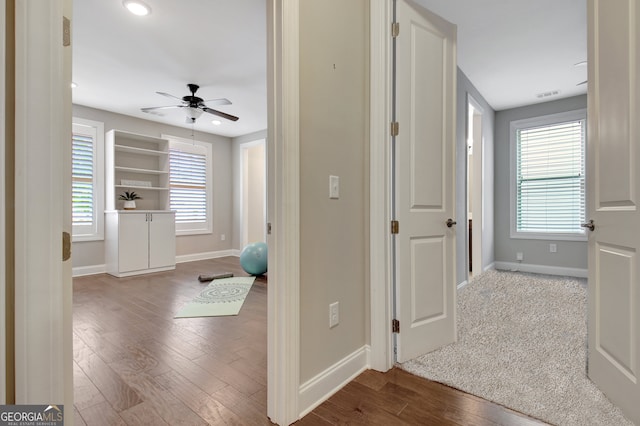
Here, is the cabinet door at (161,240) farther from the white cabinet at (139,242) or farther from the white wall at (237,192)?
the white wall at (237,192)

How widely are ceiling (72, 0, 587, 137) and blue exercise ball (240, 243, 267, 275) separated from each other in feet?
7.44

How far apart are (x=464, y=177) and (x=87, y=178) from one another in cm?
559

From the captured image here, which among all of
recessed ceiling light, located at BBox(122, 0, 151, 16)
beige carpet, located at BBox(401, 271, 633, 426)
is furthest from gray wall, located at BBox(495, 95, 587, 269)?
recessed ceiling light, located at BBox(122, 0, 151, 16)

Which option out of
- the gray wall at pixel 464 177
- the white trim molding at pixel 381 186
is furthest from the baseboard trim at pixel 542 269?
the white trim molding at pixel 381 186

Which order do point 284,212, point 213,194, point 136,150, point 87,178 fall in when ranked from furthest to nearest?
point 213,194, point 136,150, point 87,178, point 284,212

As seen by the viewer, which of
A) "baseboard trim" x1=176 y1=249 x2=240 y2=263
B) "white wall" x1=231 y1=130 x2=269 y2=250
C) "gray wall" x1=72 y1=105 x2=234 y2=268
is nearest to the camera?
"gray wall" x1=72 y1=105 x2=234 y2=268

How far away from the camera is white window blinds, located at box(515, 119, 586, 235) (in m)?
4.44

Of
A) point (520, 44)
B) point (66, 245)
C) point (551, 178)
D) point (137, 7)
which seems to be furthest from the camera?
point (551, 178)

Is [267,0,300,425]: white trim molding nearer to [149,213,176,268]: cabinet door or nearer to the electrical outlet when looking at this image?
the electrical outlet

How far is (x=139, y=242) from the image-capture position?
4770 mm

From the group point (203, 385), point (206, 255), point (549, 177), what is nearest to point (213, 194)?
point (206, 255)

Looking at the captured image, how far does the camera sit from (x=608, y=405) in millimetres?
1494

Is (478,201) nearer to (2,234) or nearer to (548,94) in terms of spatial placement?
(548,94)
